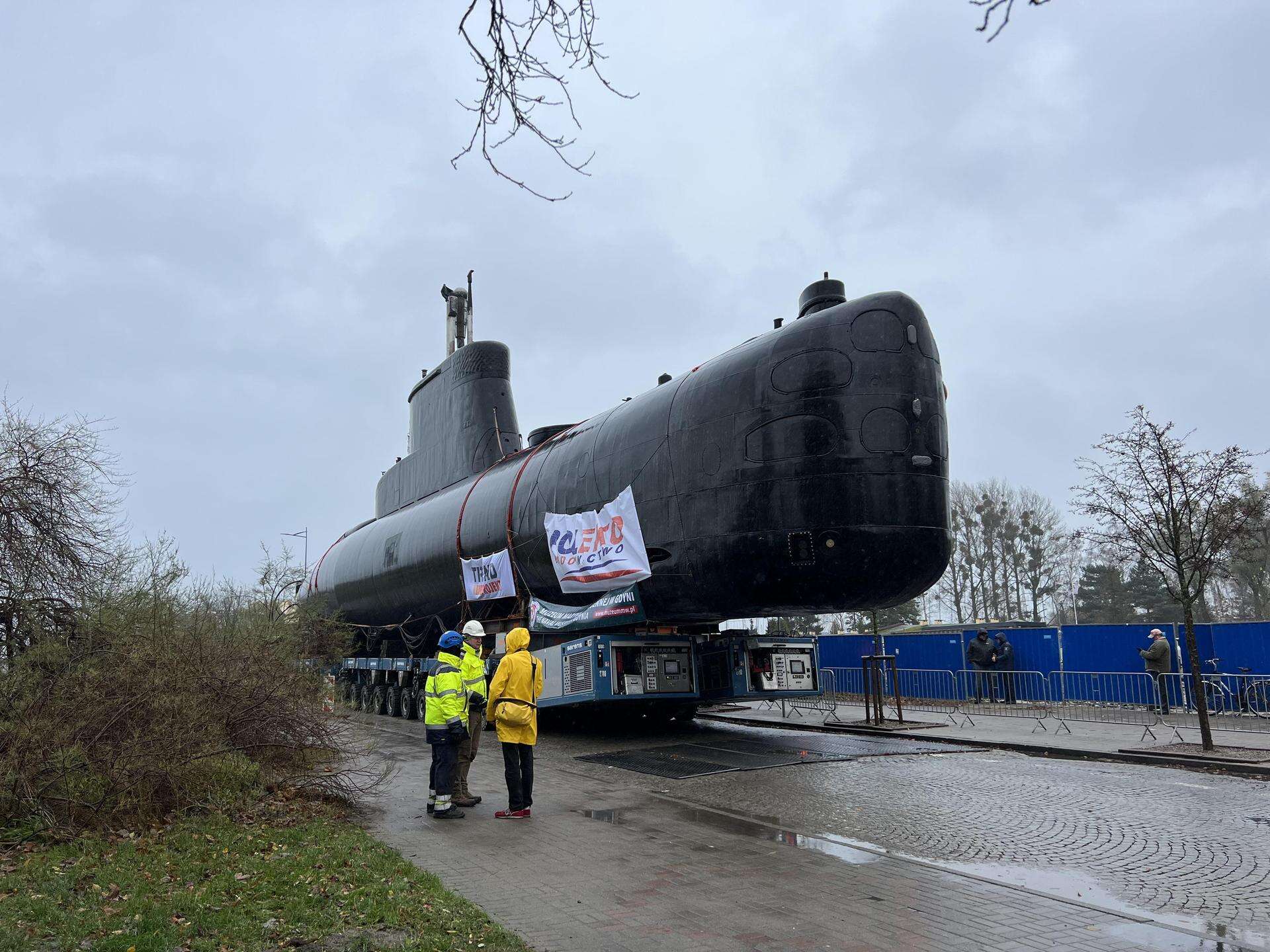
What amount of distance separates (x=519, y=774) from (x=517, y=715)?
0.51 m

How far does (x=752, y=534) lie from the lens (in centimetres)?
1098

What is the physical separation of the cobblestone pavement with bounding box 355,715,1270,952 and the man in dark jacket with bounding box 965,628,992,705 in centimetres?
959

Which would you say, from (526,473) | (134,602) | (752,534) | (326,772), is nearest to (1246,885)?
(752,534)

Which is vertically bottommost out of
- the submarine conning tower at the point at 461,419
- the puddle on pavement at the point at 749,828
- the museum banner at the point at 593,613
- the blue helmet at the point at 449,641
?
the puddle on pavement at the point at 749,828

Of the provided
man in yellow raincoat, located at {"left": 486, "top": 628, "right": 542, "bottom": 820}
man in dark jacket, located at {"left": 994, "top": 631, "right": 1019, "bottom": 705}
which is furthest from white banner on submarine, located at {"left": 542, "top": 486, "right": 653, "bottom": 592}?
man in dark jacket, located at {"left": 994, "top": 631, "right": 1019, "bottom": 705}

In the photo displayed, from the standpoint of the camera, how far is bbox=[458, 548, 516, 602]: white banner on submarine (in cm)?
1564

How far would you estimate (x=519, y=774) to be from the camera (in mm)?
8359

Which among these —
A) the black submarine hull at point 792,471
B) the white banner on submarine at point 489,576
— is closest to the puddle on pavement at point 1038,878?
the black submarine hull at point 792,471

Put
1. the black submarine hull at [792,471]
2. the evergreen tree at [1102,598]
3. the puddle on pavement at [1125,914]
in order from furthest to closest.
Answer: the evergreen tree at [1102,598]
the black submarine hull at [792,471]
the puddle on pavement at [1125,914]

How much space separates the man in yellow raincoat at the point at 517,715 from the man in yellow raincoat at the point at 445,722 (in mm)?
308

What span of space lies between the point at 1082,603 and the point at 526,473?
156 ft

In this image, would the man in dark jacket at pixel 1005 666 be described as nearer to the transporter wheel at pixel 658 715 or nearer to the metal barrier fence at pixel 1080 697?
the metal barrier fence at pixel 1080 697

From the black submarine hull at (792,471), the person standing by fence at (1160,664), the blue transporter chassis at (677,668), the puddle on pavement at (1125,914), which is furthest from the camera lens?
the person standing by fence at (1160,664)

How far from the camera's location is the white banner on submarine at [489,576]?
1564 cm
